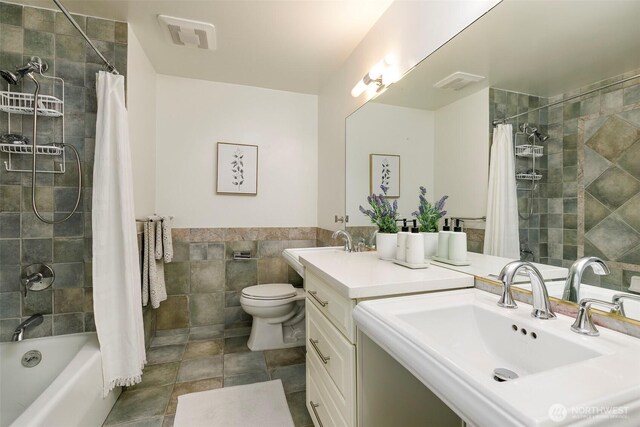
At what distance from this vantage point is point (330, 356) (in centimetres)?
119

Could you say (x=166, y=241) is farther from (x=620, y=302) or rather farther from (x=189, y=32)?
(x=620, y=302)

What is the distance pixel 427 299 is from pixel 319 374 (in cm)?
70

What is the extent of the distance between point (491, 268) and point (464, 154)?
51 cm

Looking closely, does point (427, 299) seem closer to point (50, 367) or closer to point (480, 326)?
point (480, 326)

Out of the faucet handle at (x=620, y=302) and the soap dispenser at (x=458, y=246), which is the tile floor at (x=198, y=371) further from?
the faucet handle at (x=620, y=302)

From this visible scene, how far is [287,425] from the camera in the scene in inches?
59.6

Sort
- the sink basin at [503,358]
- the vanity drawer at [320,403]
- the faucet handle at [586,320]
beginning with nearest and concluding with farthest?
the sink basin at [503,358], the faucet handle at [586,320], the vanity drawer at [320,403]

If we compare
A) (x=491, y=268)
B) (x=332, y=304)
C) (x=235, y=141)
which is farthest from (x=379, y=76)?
(x=235, y=141)

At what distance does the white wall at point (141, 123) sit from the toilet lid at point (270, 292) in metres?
1.02

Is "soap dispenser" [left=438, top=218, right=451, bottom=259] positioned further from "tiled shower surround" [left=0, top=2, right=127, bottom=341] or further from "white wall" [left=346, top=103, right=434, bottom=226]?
"tiled shower surround" [left=0, top=2, right=127, bottom=341]

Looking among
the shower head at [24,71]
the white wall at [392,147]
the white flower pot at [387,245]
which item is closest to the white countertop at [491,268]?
the white flower pot at [387,245]

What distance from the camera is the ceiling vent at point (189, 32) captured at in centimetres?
180

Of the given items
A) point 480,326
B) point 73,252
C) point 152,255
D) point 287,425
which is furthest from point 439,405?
point 73,252

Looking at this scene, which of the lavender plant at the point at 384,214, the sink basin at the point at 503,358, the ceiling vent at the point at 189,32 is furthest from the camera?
the ceiling vent at the point at 189,32
